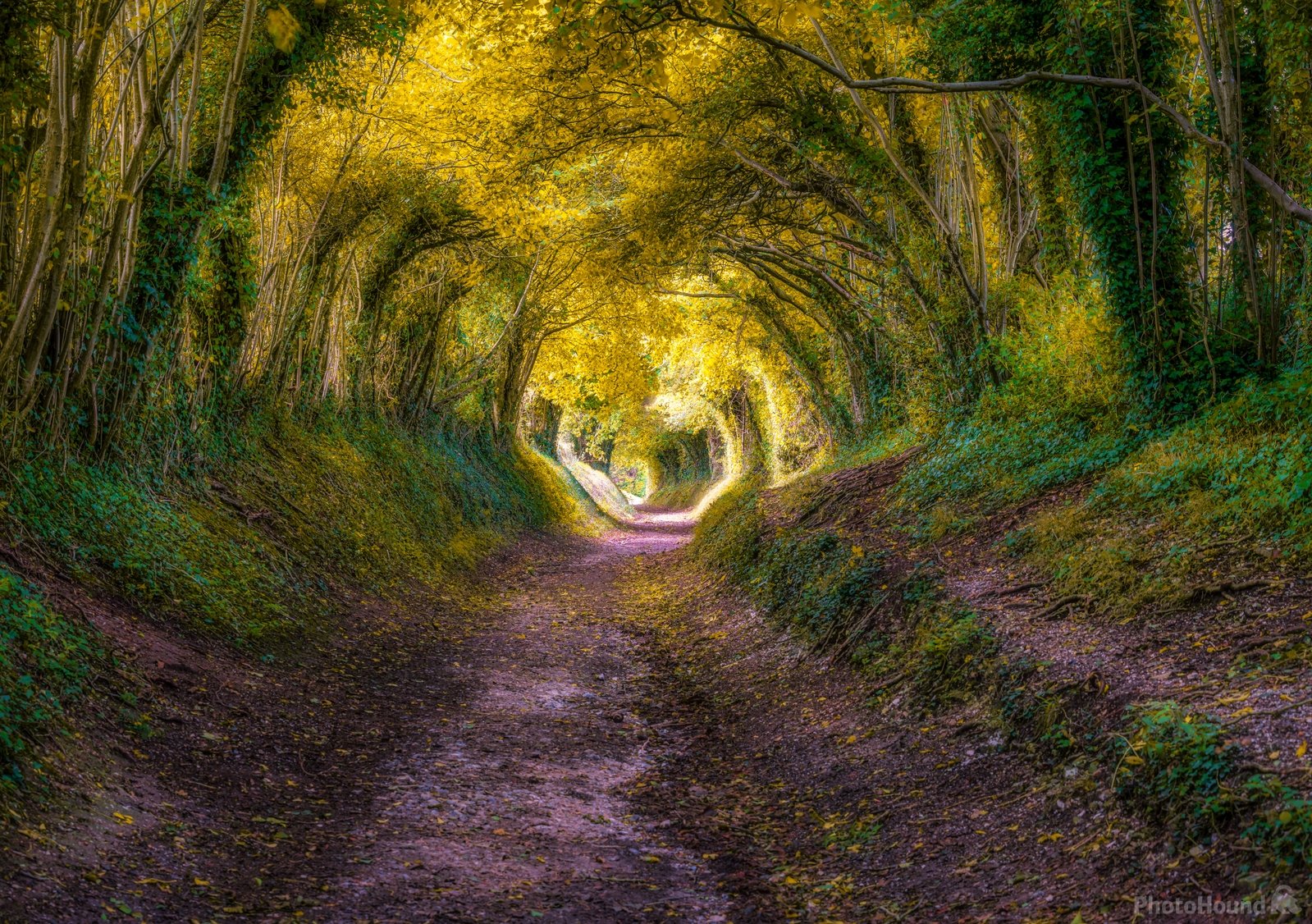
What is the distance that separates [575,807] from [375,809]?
110cm

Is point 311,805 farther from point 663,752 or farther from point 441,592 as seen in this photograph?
point 441,592

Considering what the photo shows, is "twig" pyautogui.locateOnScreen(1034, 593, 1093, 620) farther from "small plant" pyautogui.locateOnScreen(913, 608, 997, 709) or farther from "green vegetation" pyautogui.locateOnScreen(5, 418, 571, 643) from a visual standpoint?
"green vegetation" pyautogui.locateOnScreen(5, 418, 571, 643)

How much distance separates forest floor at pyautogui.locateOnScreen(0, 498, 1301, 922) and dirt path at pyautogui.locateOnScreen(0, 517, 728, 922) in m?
0.02

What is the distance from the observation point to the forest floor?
3732mm

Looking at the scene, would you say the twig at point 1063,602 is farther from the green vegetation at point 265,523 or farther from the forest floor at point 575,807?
the green vegetation at point 265,523

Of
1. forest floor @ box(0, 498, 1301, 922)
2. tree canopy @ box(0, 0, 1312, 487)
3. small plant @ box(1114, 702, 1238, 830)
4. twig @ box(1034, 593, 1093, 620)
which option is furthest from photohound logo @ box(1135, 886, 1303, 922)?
tree canopy @ box(0, 0, 1312, 487)

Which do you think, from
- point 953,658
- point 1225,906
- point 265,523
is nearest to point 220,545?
point 265,523

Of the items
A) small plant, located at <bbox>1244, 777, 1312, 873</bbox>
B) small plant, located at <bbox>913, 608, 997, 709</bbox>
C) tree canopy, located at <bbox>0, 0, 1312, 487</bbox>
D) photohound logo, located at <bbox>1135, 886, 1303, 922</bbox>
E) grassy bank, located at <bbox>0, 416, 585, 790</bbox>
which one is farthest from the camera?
tree canopy, located at <bbox>0, 0, 1312, 487</bbox>

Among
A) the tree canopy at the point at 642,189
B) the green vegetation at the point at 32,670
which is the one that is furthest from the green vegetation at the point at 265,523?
the green vegetation at the point at 32,670

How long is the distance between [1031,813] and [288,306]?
1062 centimetres

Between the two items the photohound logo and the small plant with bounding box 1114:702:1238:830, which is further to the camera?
the small plant with bounding box 1114:702:1238:830

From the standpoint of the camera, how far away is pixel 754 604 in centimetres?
1052

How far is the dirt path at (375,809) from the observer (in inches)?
148

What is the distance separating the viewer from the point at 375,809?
4918mm
